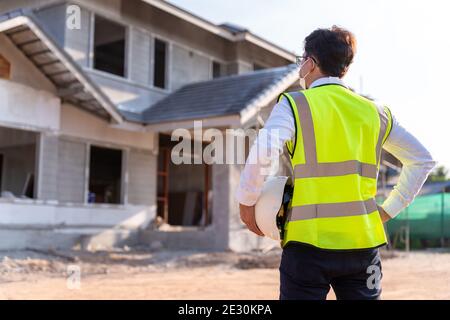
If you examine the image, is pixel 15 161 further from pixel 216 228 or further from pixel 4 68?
pixel 216 228

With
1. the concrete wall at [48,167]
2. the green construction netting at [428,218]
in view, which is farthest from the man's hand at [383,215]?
the green construction netting at [428,218]

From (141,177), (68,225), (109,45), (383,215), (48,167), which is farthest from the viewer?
(109,45)

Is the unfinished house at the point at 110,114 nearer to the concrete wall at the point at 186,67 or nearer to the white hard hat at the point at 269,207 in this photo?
the concrete wall at the point at 186,67

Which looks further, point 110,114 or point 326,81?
point 110,114

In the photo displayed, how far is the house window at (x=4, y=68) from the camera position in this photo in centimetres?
1349

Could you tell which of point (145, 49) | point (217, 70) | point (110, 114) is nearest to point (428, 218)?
point (217, 70)

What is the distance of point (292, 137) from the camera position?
2467mm

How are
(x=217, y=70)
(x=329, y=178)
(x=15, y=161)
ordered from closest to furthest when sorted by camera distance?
1. (x=329, y=178)
2. (x=15, y=161)
3. (x=217, y=70)

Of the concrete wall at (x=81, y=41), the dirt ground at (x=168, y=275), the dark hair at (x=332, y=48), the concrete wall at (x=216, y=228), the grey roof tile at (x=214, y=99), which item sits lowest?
the dirt ground at (x=168, y=275)

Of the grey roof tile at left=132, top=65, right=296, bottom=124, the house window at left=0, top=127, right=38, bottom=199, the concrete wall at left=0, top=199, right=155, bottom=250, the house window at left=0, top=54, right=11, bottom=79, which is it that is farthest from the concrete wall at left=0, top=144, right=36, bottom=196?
the house window at left=0, top=54, right=11, bottom=79

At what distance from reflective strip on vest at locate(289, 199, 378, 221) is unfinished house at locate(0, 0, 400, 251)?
1136 cm

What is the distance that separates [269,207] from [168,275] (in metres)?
9.11

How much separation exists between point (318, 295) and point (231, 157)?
12.8 m

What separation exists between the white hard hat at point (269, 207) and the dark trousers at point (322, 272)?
4.2 inches
